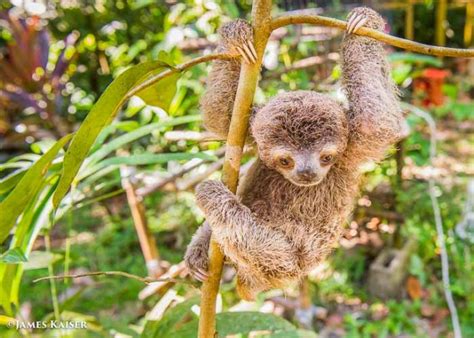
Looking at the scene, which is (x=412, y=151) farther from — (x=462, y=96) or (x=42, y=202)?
(x=42, y=202)

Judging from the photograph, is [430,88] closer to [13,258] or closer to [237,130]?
[237,130]

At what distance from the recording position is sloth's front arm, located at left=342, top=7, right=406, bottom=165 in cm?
95

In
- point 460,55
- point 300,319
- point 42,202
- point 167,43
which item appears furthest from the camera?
point 300,319

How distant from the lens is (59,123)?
9.72 ft

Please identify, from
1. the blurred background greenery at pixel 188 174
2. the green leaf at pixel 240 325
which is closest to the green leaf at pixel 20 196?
the green leaf at pixel 240 325

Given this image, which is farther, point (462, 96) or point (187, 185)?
point (462, 96)

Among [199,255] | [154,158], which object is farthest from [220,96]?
[199,255]

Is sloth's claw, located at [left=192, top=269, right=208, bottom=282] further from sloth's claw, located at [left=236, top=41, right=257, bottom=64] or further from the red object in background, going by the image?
the red object in background

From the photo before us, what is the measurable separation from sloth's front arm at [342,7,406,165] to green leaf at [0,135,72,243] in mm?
538

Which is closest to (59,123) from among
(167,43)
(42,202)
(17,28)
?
(17,28)

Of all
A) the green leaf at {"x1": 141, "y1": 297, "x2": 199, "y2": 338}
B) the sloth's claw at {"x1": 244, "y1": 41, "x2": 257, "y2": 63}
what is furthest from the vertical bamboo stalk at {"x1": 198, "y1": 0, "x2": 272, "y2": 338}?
the green leaf at {"x1": 141, "y1": 297, "x2": 199, "y2": 338}

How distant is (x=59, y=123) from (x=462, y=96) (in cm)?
365

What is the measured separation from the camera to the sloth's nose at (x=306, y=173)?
90cm

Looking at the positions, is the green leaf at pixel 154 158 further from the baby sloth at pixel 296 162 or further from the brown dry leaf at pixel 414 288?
the brown dry leaf at pixel 414 288
